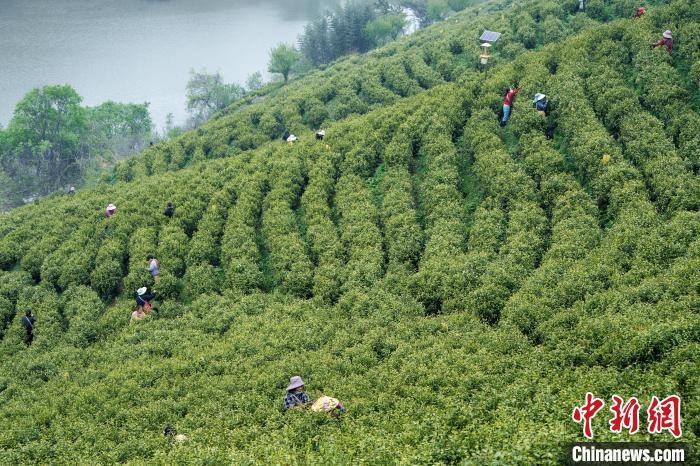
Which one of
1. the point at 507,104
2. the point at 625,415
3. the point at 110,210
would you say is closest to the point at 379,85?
the point at 507,104

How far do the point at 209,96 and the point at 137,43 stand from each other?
34.2 metres

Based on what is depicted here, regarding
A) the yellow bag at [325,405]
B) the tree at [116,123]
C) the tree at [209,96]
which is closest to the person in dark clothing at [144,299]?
the yellow bag at [325,405]

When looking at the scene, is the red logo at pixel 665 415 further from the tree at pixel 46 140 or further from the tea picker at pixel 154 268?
the tree at pixel 46 140

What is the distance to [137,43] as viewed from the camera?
93625 mm

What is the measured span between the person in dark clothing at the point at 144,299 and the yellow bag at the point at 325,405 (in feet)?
34.7

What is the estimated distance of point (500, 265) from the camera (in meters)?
17.8

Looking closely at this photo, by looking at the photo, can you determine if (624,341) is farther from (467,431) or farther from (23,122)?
(23,122)

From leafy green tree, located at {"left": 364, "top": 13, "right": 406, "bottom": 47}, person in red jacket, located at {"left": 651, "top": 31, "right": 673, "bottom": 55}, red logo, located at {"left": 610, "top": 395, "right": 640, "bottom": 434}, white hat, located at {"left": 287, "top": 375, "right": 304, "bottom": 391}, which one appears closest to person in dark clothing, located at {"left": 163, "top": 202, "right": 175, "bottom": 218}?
white hat, located at {"left": 287, "top": 375, "right": 304, "bottom": 391}

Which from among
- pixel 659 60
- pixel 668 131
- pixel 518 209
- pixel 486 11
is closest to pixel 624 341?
pixel 518 209

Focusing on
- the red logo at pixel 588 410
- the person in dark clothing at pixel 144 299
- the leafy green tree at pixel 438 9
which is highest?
the leafy green tree at pixel 438 9

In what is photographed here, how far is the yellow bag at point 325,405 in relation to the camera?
13.6 meters

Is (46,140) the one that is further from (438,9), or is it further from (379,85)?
(438,9)

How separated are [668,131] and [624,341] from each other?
11108 millimetres

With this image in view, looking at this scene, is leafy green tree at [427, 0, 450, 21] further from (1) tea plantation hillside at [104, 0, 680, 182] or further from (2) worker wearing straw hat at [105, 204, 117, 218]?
(2) worker wearing straw hat at [105, 204, 117, 218]
